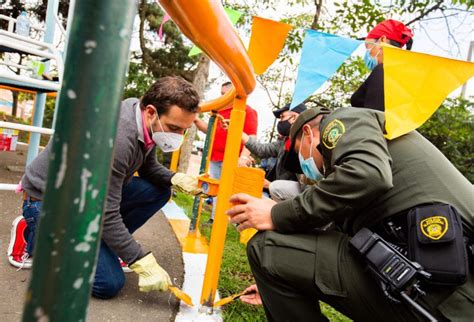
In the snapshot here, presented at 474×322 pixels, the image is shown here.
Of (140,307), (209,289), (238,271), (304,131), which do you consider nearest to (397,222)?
(304,131)

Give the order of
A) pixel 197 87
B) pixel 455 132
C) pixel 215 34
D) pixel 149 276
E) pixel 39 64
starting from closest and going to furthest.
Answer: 1. pixel 215 34
2. pixel 149 276
3. pixel 39 64
4. pixel 197 87
5. pixel 455 132

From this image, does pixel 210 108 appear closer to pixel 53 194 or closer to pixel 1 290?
pixel 1 290

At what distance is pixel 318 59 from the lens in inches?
71.1

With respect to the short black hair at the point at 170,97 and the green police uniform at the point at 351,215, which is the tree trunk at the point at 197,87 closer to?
the short black hair at the point at 170,97

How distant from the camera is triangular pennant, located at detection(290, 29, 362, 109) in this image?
1758 millimetres

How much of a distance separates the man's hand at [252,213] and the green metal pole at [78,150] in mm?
1105

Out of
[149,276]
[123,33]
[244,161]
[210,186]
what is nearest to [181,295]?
[149,276]

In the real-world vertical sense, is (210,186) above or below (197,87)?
below

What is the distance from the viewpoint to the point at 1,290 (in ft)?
4.89

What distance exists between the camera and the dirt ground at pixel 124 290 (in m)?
1.47

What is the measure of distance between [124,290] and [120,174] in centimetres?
59

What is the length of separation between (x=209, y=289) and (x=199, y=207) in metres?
0.98

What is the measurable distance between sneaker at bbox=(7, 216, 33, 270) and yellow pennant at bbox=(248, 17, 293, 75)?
1378mm

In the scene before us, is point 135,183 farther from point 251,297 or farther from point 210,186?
point 251,297
